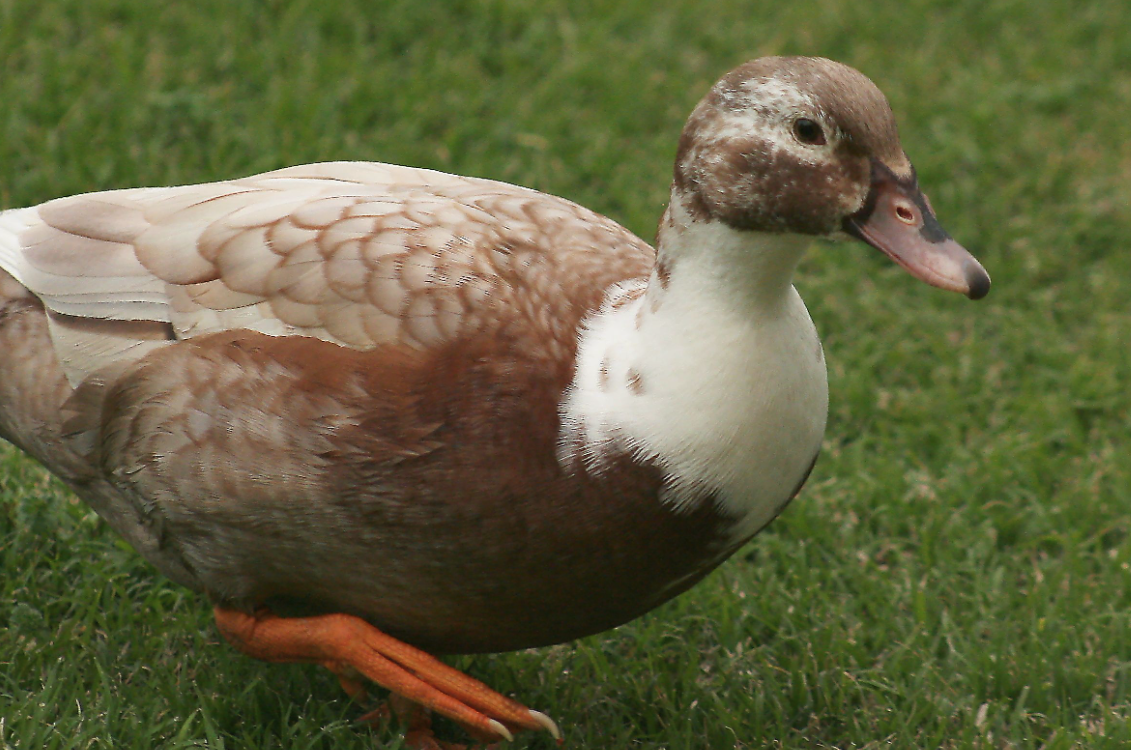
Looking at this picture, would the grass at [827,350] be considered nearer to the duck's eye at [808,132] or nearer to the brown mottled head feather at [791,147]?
the brown mottled head feather at [791,147]

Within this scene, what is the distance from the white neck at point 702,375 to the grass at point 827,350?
87 cm

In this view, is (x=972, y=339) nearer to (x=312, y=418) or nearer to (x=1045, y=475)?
(x=1045, y=475)

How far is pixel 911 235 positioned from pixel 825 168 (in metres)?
0.17

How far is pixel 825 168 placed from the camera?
7.47ft

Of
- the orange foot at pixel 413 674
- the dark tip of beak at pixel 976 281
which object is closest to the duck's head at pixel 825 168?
the dark tip of beak at pixel 976 281

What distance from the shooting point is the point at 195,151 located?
15.1ft

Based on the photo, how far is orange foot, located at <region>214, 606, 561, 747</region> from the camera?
2.67 metres

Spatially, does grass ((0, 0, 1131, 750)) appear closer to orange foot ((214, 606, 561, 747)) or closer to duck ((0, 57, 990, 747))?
orange foot ((214, 606, 561, 747))

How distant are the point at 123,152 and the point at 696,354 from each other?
2.71 m

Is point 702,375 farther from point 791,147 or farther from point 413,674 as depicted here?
point 413,674

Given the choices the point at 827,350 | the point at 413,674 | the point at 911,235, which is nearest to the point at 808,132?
the point at 911,235

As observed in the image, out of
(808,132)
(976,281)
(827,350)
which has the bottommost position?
(827,350)

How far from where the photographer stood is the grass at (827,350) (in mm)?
3102

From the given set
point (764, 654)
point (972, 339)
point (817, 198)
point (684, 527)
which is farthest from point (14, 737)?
point (972, 339)
